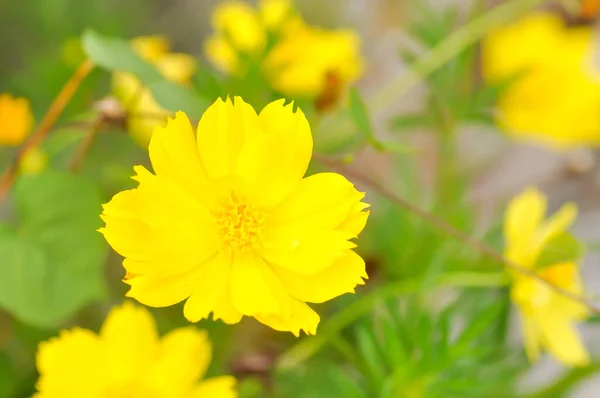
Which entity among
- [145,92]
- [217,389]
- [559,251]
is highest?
[145,92]

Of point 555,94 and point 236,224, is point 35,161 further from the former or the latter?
point 555,94

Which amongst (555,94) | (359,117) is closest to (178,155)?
(359,117)

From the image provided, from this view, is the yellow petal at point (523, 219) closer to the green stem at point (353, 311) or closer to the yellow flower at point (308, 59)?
the green stem at point (353, 311)

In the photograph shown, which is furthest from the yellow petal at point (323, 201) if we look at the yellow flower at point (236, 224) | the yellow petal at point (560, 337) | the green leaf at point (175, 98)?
the yellow petal at point (560, 337)

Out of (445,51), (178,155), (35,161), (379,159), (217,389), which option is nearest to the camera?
(178,155)

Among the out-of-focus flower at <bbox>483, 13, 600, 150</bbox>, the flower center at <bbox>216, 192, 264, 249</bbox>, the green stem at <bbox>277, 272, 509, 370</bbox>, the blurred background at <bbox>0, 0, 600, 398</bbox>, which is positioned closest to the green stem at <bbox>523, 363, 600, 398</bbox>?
the blurred background at <bbox>0, 0, 600, 398</bbox>

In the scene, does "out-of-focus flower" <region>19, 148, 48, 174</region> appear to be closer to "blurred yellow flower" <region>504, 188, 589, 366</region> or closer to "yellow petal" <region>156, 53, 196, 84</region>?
"yellow petal" <region>156, 53, 196, 84</region>
